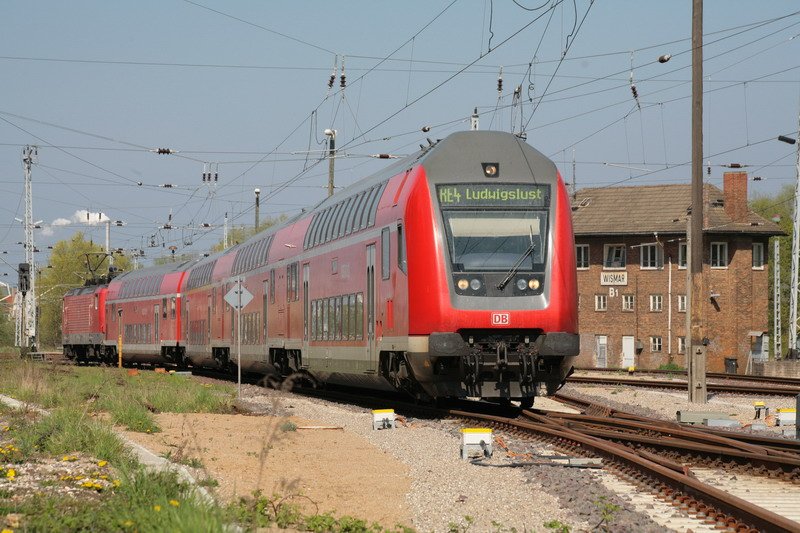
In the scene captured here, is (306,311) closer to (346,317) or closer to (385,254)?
(346,317)

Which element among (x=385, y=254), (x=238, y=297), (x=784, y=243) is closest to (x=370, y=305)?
(x=385, y=254)

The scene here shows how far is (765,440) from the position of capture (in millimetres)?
13461

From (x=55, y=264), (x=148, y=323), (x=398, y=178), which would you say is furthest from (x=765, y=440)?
(x=55, y=264)

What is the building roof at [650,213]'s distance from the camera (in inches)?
2562

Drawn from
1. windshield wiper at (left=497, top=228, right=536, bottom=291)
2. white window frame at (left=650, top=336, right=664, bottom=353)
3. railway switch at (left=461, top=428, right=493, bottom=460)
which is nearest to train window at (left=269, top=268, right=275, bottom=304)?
windshield wiper at (left=497, top=228, right=536, bottom=291)

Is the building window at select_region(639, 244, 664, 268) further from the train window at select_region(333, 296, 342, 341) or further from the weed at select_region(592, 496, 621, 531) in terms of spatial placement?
the weed at select_region(592, 496, 621, 531)

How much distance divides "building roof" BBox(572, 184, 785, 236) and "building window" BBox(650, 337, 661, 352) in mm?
6172

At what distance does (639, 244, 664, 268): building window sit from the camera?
6600 cm

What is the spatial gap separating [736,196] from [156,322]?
116 ft

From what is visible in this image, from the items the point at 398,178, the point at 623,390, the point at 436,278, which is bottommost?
the point at 623,390

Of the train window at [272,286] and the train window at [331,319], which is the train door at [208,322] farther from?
the train window at [331,319]

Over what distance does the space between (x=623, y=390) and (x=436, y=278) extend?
1262 centimetres

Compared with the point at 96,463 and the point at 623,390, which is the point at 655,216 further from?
the point at 96,463

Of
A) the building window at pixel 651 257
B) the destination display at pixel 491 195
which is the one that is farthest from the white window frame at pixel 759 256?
the destination display at pixel 491 195
